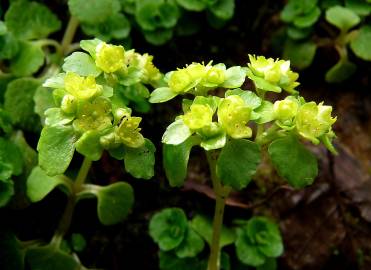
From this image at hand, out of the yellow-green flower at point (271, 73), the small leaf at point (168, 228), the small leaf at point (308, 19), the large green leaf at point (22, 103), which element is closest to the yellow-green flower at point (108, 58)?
the yellow-green flower at point (271, 73)

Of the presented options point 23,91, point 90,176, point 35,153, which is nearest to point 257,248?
point 90,176

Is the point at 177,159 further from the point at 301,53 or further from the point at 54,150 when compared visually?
the point at 301,53

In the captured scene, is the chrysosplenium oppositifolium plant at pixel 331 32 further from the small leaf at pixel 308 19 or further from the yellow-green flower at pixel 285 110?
the yellow-green flower at pixel 285 110

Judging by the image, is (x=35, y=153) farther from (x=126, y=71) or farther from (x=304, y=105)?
(x=304, y=105)

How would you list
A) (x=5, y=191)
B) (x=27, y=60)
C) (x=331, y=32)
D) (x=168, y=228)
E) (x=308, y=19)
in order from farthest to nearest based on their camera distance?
(x=331, y=32) < (x=308, y=19) < (x=27, y=60) < (x=168, y=228) < (x=5, y=191)

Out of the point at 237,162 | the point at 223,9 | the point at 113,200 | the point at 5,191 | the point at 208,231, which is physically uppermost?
the point at 237,162

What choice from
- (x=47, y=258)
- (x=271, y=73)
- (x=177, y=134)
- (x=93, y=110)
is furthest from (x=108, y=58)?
(x=47, y=258)
